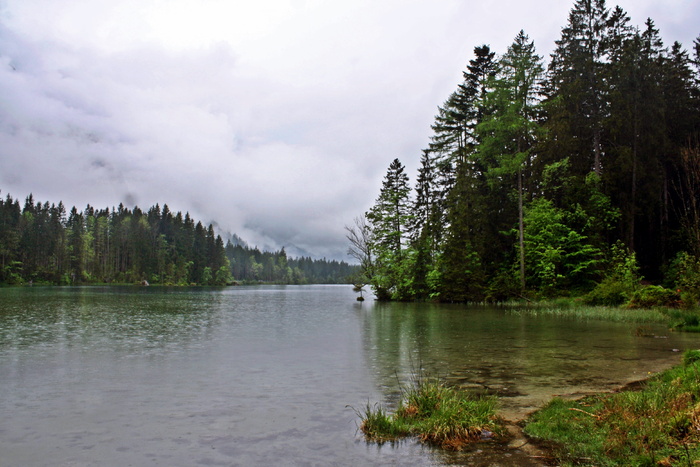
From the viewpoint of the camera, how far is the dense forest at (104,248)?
341ft

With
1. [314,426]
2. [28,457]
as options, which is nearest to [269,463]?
[314,426]

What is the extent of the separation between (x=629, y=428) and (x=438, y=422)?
101 inches

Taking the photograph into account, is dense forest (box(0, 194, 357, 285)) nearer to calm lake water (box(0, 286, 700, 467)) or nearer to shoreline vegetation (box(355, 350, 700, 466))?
calm lake water (box(0, 286, 700, 467))

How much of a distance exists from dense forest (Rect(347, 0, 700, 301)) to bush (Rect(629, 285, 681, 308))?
7.70ft

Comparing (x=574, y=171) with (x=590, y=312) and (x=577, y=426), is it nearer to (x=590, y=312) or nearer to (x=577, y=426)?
(x=590, y=312)

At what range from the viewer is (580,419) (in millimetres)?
6785

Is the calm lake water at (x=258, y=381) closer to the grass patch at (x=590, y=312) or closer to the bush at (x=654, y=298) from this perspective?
the grass patch at (x=590, y=312)

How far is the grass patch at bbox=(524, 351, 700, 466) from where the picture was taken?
5152 millimetres

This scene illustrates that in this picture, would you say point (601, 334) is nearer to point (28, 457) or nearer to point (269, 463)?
point (269, 463)

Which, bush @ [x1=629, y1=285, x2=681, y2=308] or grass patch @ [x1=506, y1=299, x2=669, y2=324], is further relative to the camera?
bush @ [x1=629, y1=285, x2=681, y2=308]

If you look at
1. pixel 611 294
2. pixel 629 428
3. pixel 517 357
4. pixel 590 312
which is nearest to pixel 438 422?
pixel 629 428

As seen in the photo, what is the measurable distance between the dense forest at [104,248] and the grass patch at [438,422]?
88040mm

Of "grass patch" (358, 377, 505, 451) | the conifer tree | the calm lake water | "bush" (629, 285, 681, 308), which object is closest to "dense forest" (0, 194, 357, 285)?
the conifer tree

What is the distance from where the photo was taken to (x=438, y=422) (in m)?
6.85
